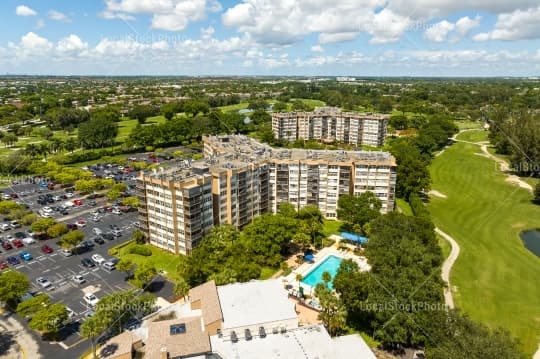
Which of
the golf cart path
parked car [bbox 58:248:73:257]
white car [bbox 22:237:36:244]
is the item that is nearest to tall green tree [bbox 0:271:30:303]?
parked car [bbox 58:248:73:257]

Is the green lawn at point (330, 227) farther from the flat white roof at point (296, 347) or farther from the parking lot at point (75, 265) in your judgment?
the parking lot at point (75, 265)

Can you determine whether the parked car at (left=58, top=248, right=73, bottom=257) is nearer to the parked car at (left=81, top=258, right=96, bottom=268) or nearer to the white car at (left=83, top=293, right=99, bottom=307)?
the parked car at (left=81, top=258, right=96, bottom=268)

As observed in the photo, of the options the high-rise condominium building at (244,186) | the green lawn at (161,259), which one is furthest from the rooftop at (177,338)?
the high-rise condominium building at (244,186)

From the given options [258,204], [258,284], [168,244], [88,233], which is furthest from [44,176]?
[258,284]

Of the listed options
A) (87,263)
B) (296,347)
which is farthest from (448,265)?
(87,263)

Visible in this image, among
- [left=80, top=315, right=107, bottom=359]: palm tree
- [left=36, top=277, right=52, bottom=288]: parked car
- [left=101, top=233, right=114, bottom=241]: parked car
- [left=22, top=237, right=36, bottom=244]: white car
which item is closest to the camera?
[left=80, top=315, right=107, bottom=359]: palm tree

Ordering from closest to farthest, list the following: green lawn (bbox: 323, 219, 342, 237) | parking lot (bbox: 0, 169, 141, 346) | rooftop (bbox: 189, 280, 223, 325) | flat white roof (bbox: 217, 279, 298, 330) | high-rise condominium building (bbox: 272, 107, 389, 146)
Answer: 1. rooftop (bbox: 189, 280, 223, 325)
2. flat white roof (bbox: 217, 279, 298, 330)
3. parking lot (bbox: 0, 169, 141, 346)
4. green lawn (bbox: 323, 219, 342, 237)
5. high-rise condominium building (bbox: 272, 107, 389, 146)

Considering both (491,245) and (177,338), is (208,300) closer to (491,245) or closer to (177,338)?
(177,338)
